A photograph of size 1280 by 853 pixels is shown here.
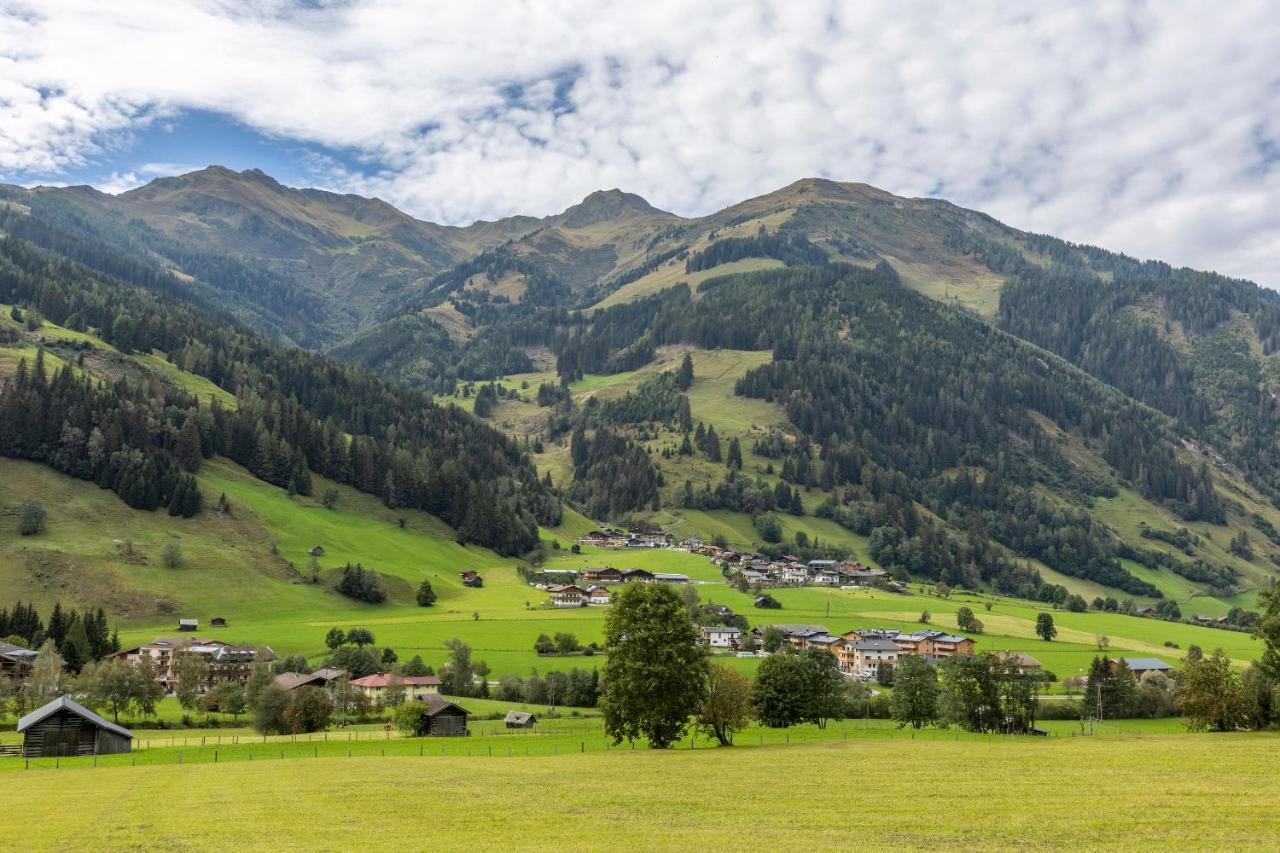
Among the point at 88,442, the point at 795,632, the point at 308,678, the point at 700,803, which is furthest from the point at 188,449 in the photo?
the point at 700,803

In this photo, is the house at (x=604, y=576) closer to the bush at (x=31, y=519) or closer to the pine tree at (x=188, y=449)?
the pine tree at (x=188, y=449)

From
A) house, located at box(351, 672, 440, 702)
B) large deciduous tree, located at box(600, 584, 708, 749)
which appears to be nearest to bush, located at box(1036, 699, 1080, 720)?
large deciduous tree, located at box(600, 584, 708, 749)

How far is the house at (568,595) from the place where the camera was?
174 meters

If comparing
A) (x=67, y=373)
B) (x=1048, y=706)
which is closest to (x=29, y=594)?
(x=67, y=373)

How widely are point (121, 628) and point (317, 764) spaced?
8663 centimetres

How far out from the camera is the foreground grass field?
31953 millimetres

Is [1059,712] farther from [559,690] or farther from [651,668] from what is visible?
[651,668]

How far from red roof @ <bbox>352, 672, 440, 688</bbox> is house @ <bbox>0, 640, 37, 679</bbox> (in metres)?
35.5

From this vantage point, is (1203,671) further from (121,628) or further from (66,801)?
(121,628)

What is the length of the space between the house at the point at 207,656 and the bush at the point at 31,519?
3855cm

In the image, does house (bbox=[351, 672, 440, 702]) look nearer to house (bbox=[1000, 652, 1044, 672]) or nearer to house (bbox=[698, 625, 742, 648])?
house (bbox=[698, 625, 742, 648])

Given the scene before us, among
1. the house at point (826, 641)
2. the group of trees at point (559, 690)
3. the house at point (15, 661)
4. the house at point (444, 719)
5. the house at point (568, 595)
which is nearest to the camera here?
the house at point (444, 719)

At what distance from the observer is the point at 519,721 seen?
92.4 m

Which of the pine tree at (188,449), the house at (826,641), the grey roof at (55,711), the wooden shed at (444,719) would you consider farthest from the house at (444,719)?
the pine tree at (188,449)
